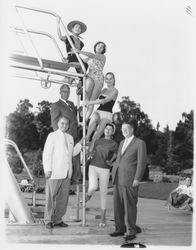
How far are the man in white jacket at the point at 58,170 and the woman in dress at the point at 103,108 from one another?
21cm

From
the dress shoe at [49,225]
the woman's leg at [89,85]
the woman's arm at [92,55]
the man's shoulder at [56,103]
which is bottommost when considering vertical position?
the dress shoe at [49,225]

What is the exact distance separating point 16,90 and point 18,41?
1.60ft

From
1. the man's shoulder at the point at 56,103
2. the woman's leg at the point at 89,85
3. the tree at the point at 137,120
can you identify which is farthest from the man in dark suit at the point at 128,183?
the man's shoulder at the point at 56,103

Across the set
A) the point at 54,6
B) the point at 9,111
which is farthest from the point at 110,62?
the point at 9,111

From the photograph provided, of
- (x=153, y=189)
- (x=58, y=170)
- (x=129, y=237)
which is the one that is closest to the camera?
(x=129, y=237)

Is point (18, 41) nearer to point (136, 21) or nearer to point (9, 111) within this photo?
point (9, 111)

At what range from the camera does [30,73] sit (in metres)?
3.85

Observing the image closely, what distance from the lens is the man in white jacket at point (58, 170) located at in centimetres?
366

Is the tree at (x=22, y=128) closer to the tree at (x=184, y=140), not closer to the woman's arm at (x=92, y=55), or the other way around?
the woman's arm at (x=92, y=55)

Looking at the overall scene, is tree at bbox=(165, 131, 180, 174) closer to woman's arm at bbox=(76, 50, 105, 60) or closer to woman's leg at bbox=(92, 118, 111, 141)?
woman's leg at bbox=(92, 118, 111, 141)

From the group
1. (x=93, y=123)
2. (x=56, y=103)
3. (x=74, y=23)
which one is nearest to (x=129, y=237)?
(x=93, y=123)

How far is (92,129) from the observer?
12.6 feet

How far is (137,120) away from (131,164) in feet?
1.47

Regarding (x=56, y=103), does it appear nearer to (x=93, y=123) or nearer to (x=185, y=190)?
(x=93, y=123)
